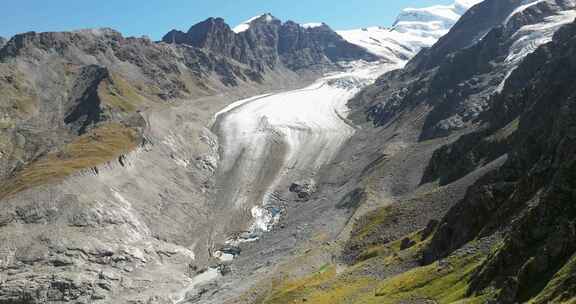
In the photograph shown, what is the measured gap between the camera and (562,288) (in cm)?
2862

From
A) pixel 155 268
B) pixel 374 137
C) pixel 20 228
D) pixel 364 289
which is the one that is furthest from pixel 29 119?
pixel 364 289

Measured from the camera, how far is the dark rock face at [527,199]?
1305 inches

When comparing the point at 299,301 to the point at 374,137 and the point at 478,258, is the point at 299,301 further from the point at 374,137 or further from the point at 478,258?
the point at 374,137

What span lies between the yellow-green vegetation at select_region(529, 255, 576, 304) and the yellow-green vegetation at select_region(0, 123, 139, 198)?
85.0 m

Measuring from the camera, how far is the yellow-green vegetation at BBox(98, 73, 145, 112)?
161500 mm

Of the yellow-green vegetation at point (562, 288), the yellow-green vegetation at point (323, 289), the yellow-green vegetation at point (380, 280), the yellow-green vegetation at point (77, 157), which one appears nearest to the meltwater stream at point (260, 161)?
the yellow-green vegetation at point (323, 289)

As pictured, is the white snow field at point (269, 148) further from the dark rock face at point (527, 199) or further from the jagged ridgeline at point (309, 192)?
the dark rock face at point (527, 199)

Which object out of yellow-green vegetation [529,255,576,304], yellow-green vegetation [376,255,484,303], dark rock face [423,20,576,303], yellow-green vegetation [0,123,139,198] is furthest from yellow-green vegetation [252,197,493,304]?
yellow-green vegetation [0,123,139,198]

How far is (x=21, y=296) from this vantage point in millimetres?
73000

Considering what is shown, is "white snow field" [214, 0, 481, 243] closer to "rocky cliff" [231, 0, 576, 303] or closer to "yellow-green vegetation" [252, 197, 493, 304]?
"rocky cliff" [231, 0, 576, 303]

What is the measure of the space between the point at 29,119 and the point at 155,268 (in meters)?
81.9

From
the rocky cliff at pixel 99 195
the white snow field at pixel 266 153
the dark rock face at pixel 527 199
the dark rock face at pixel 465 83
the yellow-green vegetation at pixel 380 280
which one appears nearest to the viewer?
the dark rock face at pixel 527 199

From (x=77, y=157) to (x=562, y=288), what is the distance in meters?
100

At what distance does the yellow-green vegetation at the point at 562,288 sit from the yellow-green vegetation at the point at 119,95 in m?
143
